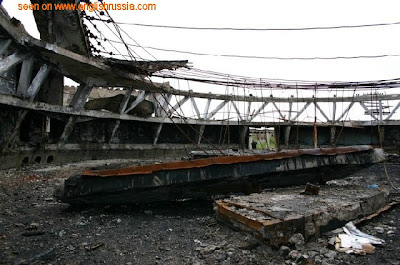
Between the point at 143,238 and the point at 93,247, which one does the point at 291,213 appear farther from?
the point at 93,247

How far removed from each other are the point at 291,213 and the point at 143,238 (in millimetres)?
1717

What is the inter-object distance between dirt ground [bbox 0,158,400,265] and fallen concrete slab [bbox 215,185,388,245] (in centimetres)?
13

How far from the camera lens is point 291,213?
2967 mm

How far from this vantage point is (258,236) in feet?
8.89

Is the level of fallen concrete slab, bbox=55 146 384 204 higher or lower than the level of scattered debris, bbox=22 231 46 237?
higher

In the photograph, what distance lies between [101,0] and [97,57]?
2.44 meters

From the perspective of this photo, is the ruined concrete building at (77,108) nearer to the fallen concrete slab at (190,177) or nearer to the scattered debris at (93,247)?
the fallen concrete slab at (190,177)

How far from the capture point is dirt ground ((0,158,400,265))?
2605 millimetres

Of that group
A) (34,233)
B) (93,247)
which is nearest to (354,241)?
(93,247)

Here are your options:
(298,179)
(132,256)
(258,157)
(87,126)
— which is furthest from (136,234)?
(87,126)

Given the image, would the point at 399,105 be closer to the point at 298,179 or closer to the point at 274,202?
the point at 298,179

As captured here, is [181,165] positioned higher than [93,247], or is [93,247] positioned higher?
[181,165]

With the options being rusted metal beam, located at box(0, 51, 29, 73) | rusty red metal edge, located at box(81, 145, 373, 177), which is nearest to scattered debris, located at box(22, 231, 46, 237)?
rusty red metal edge, located at box(81, 145, 373, 177)

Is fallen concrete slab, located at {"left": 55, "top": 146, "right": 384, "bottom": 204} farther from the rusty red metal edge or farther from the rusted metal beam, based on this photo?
the rusted metal beam
